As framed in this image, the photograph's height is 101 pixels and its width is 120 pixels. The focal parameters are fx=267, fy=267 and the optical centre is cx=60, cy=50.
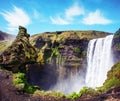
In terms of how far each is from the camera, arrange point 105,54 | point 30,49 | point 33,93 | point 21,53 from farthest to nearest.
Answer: point 105,54, point 30,49, point 21,53, point 33,93

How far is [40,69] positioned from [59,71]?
14.3ft

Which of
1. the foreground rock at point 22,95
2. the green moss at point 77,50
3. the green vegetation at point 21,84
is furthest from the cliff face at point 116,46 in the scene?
the foreground rock at point 22,95

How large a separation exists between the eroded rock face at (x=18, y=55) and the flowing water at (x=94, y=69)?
14.6 m

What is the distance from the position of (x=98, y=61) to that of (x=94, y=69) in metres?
1.66

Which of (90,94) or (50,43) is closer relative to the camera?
(90,94)

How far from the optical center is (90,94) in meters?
21.2

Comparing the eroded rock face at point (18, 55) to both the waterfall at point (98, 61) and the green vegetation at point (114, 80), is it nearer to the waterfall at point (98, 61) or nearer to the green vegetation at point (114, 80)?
the green vegetation at point (114, 80)

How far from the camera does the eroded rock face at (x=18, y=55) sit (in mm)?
29547

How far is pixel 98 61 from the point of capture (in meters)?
47.3

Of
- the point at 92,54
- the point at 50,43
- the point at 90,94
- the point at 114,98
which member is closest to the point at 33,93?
the point at 90,94

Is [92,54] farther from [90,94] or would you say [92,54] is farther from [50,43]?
[90,94]

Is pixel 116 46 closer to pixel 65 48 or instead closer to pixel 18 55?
pixel 65 48

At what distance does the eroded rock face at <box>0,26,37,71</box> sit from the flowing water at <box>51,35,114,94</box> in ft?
47.8

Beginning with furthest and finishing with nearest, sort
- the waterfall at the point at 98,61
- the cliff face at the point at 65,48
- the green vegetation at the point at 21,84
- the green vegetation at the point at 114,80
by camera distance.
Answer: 1. the cliff face at the point at 65,48
2. the waterfall at the point at 98,61
3. the green vegetation at the point at 21,84
4. the green vegetation at the point at 114,80
